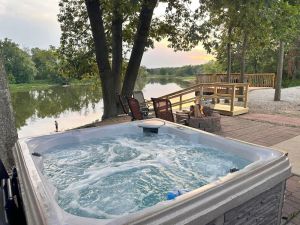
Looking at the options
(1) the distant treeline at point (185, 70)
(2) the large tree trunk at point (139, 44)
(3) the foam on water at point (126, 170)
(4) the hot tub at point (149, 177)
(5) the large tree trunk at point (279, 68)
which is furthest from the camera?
(1) the distant treeline at point (185, 70)

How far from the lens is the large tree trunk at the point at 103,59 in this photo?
756 cm

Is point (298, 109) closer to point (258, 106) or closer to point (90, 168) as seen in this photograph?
point (258, 106)

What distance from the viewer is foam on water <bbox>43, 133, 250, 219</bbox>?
2.60 meters

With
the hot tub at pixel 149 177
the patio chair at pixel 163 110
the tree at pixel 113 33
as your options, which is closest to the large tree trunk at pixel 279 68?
the tree at pixel 113 33

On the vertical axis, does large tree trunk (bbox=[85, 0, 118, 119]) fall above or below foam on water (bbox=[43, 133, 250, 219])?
above

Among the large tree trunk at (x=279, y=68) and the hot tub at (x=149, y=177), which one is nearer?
the hot tub at (x=149, y=177)

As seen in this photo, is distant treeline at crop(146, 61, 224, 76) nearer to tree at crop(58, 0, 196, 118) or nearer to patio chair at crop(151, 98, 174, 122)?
tree at crop(58, 0, 196, 118)

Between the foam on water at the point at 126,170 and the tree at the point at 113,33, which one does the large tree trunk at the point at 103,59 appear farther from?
the foam on water at the point at 126,170

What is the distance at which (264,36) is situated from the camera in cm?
820

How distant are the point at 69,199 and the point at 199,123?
366cm

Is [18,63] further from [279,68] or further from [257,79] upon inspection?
[279,68]

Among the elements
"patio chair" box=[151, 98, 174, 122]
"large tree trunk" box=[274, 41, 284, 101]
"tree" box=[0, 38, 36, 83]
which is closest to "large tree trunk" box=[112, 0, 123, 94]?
"patio chair" box=[151, 98, 174, 122]

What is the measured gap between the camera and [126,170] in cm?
339

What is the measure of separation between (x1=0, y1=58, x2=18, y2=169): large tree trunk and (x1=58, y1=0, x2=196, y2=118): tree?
394 centimetres
